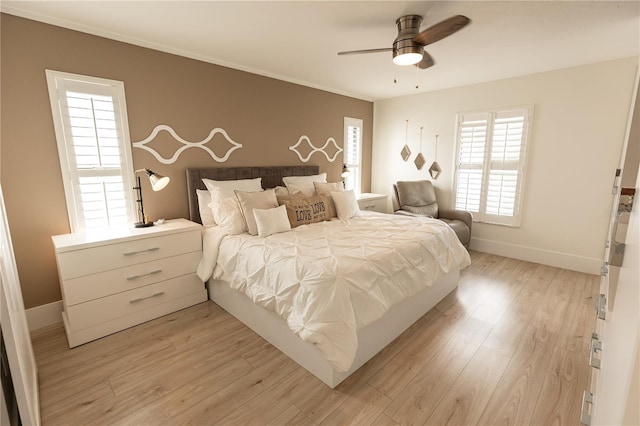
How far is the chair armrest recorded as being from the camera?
4127 mm

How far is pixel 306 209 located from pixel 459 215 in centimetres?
243

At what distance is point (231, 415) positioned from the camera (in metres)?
1.63

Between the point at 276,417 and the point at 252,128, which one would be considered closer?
the point at 276,417

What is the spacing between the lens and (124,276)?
2361mm

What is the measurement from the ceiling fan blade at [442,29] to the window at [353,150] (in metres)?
2.79

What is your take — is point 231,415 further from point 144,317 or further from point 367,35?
point 367,35

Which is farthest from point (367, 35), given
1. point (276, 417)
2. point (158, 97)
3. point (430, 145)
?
point (276, 417)

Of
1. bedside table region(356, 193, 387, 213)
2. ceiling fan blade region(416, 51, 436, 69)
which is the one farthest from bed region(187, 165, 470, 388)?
ceiling fan blade region(416, 51, 436, 69)

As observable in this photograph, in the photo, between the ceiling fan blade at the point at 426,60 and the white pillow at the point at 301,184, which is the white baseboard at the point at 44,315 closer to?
the white pillow at the point at 301,184

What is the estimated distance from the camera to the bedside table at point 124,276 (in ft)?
7.11

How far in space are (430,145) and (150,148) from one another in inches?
157

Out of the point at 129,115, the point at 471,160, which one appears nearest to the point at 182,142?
the point at 129,115

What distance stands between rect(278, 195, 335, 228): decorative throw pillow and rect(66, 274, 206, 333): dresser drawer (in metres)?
1.11

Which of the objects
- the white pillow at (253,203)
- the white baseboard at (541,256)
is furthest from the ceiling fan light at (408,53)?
the white baseboard at (541,256)
